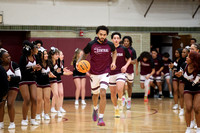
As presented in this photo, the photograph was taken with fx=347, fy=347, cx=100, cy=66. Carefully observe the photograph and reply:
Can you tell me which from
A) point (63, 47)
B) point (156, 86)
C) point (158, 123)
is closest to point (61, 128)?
point (158, 123)

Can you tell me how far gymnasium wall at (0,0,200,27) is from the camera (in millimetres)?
17141

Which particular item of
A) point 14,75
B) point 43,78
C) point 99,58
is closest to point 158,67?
point 43,78

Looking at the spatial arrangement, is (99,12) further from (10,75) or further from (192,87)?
(192,87)

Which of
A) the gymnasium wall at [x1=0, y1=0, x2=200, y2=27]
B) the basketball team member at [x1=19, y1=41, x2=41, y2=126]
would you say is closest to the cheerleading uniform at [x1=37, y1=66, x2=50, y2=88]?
the basketball team member at [x1=19, y1=41, x2=41, y2=126]

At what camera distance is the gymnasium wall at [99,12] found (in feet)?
56.2

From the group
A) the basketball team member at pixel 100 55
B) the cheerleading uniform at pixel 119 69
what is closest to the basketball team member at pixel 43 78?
the basketball team member at pixel 100 55

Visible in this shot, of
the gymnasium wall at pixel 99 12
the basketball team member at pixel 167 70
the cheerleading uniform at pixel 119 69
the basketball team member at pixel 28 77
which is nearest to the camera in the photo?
the basketball team member at pixel 28 77

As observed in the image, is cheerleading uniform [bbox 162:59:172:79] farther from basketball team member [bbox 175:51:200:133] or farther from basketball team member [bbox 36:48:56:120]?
basketball team member [bbox 175:51:200:133]

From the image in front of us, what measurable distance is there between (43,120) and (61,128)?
1.61m

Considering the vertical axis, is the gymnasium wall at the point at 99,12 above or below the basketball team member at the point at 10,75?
above

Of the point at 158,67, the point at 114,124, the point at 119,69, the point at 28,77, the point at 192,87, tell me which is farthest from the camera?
the point at 158,67

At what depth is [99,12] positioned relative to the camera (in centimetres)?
1822

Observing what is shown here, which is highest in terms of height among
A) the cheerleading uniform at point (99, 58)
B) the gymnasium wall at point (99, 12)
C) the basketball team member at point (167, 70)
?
the gymnasium wall at point (99, 12)

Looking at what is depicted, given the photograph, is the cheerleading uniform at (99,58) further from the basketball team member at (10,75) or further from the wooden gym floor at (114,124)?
the basketball team member at (10,75)
